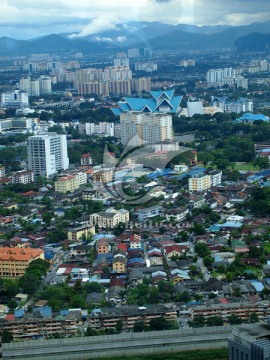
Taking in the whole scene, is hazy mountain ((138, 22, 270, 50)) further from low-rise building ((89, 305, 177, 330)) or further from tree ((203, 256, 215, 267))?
low-rise building ((89, 305, 177, 330))

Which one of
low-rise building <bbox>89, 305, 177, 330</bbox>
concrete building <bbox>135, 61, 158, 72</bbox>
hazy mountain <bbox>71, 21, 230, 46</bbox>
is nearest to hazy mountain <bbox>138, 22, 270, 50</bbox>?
hazy mountain <bbox>71, 21, 230, 46</bbox>

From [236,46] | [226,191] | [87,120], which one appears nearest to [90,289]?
[226,191]

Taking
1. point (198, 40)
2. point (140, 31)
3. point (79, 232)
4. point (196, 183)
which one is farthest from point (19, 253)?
point (198, 40)

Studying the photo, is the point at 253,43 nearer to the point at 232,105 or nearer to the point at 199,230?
the point at 232,105

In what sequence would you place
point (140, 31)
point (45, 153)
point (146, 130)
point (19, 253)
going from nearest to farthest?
1. point (19, 253)
2. point (45, 153)
3. point (146, 130)
4. point (140, 31)

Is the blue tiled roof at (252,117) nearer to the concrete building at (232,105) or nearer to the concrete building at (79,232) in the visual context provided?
the concrete building at (232,105)

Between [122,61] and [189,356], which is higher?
[122,61]

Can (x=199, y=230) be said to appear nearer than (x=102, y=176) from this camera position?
Yes
